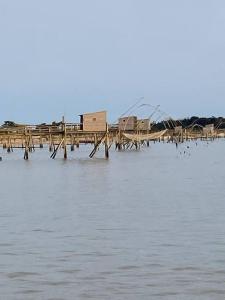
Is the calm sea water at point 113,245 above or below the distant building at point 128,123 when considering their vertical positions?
below

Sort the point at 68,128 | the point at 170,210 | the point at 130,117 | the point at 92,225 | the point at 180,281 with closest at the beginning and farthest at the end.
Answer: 1. the point at 180,281
2. the point at 92,225
3. the point at 170,210
4. the point at 68,128
5. the point at 130,117

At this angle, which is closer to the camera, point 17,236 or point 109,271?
point 109,271

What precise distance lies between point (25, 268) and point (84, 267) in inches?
36.9

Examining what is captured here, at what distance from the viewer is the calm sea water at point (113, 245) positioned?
9352mm

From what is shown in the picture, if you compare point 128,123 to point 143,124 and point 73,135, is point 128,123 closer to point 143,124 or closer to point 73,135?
point 143,124

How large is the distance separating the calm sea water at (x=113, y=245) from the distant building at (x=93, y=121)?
26.3 metres

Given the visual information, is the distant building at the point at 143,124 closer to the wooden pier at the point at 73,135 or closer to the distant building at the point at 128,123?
the wooden pier at the point at 73,135

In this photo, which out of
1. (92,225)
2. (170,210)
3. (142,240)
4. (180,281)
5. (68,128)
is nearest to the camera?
→ (180,281)

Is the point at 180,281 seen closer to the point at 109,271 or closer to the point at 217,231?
the point at 109,271

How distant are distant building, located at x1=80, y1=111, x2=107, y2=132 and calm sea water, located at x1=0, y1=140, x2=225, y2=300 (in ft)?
86.4

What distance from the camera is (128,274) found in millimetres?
10117

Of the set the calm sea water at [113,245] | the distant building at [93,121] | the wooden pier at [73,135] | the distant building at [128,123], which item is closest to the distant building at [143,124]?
the wooden pier at [73,135]

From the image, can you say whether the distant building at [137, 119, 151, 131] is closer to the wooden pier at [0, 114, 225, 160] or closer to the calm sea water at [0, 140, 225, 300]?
the wooden pier at [0, 114, 225, 160]

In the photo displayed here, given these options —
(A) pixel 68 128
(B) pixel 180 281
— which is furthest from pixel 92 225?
(A) pixel 68 128
